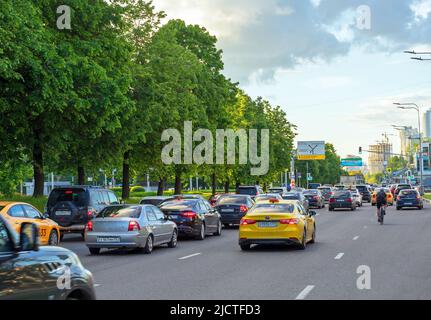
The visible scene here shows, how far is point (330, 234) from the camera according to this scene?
88.6 ft

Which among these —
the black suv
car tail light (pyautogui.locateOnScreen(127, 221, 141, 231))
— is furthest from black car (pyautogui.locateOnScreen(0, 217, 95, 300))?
the black suv

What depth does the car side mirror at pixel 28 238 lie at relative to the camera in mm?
6117

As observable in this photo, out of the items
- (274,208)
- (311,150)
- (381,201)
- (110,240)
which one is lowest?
(110,240)

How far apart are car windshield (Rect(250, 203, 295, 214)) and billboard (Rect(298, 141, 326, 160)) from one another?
321ft

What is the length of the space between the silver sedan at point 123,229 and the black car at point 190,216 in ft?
13.1

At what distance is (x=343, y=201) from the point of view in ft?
175

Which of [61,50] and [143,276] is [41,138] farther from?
[143,276]

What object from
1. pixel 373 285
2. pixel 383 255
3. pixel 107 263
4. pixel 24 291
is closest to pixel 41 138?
pixel 107 263

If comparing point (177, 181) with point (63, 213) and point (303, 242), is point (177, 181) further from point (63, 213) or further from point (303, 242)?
point (303, 242)

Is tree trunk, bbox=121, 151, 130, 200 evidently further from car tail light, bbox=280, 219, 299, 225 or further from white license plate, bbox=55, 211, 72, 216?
car tail light, bbox=280, 219, 299, 225

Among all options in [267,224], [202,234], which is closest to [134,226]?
[267,224]

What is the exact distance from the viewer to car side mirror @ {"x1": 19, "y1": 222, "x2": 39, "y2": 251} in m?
6.12

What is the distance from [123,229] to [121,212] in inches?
36.3
